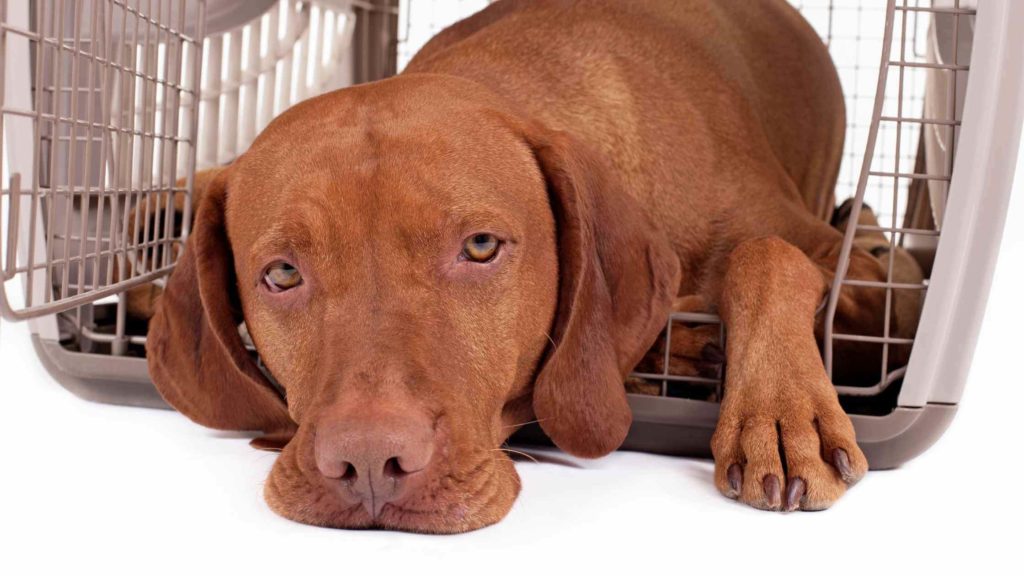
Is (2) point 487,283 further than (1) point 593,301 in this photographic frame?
No

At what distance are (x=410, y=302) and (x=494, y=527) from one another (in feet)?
1.51

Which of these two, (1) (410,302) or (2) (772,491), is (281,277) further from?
(2) (772,491)

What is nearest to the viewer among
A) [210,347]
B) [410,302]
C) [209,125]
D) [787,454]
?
[410,302]

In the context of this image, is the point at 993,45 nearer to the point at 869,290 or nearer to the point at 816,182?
the point at 869,290

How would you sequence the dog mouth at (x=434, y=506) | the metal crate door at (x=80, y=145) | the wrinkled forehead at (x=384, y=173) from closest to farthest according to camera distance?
the dog mouth at (x=434, y=506), the wrinkled forehead at (x=384, y=173), the metal crate door at (x=80, y=145)

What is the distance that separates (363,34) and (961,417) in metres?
3.15

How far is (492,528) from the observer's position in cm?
212

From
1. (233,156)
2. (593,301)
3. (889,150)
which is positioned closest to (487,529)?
(593,301)

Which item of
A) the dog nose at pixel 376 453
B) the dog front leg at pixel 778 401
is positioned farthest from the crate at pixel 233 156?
the dog nose at pixel 376 453

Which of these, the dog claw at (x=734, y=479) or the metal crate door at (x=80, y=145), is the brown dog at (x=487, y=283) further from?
the metal crate door at (x=80, y=145)

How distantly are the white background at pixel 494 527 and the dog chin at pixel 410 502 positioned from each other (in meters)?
0.03

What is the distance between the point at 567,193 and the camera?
2.56 m

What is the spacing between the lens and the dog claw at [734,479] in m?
2.33

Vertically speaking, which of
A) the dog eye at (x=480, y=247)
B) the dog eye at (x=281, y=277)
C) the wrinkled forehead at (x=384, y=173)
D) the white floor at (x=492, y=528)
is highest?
the wrinkled forehead at (x=384, y=173)
